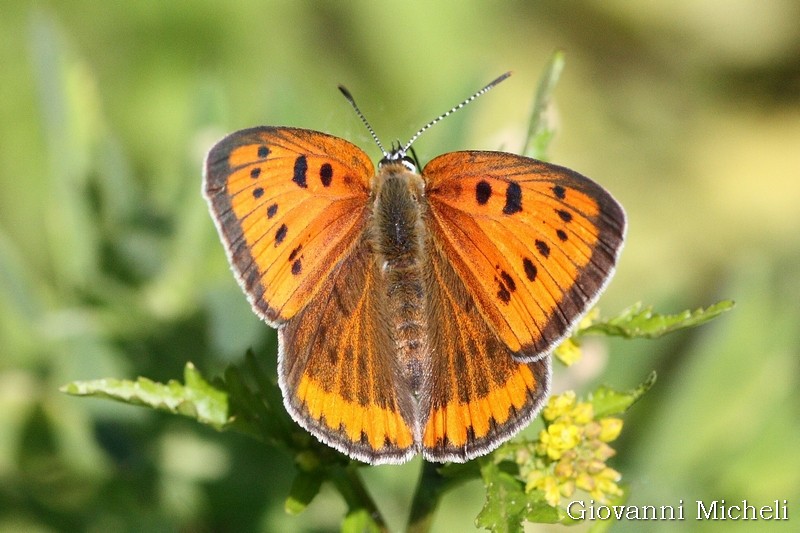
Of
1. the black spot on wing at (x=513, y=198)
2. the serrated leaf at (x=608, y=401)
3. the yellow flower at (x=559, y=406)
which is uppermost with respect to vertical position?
the black spot on wing at (x=513, y=198)

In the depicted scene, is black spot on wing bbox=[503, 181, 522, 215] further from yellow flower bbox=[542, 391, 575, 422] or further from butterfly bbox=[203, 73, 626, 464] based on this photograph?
yellow flower bbox=[542, 391, 575, 422]

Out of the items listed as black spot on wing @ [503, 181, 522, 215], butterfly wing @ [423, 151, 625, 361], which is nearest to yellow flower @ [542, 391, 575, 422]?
butterfly wing @ [423, 151, 625, 361]

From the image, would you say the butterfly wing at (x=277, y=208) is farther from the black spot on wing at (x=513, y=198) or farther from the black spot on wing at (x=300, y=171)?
the black spot on wing at (x=513, y=198)

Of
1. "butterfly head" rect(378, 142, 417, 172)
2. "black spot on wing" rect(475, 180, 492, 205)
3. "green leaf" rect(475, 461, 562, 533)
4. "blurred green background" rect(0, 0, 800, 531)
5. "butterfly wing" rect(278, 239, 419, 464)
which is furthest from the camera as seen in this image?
"blurred green background" rect(0, 0, 800, 531)

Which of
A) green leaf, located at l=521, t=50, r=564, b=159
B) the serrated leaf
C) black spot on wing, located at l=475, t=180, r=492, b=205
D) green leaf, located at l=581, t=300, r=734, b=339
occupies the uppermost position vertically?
green leaf, located at l=521, t=50, r=564, b=159

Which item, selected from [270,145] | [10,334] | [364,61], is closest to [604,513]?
[270,145]

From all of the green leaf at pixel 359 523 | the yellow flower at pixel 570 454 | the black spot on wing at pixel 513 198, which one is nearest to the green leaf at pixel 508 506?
the yellow flower at pixel 570 454
